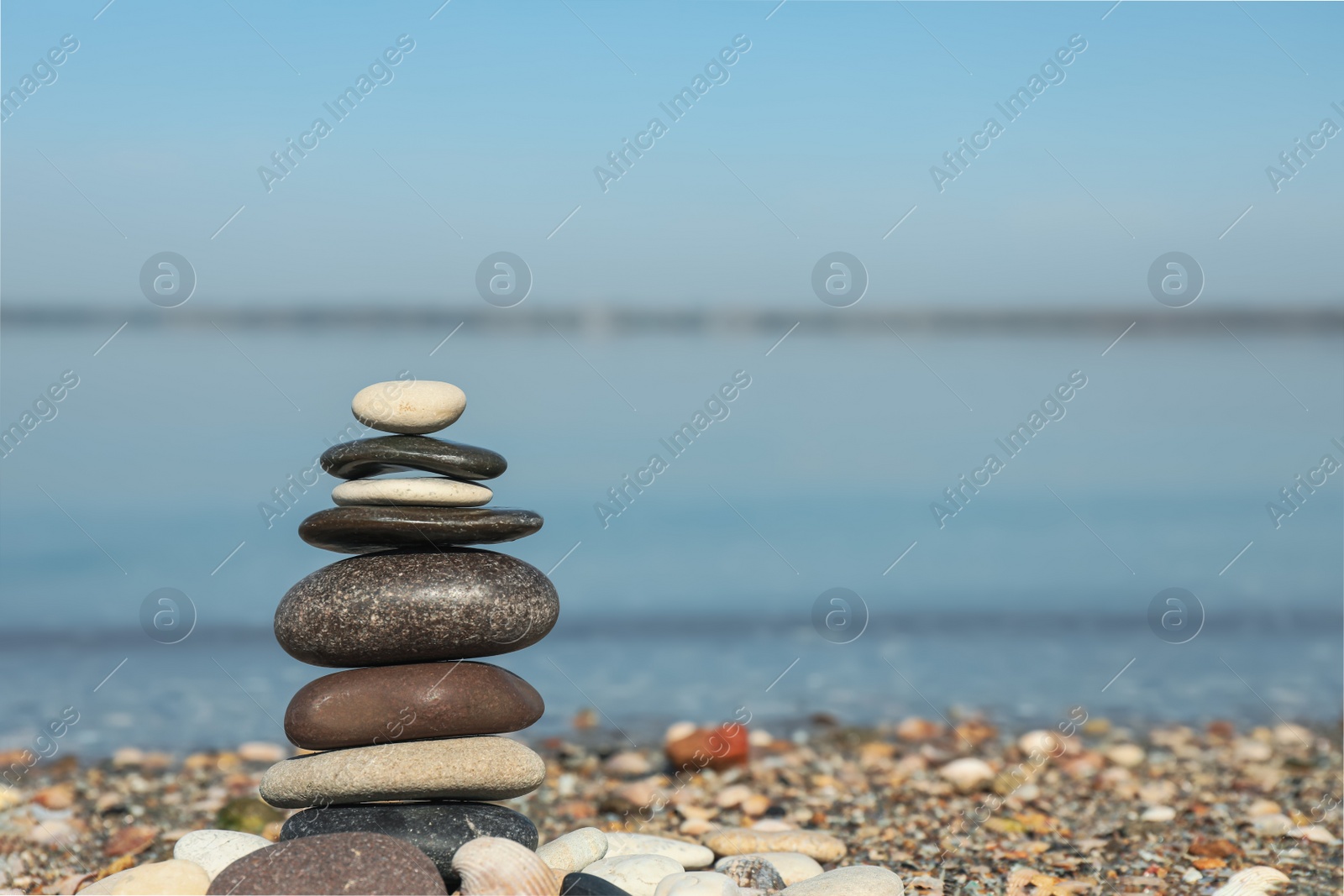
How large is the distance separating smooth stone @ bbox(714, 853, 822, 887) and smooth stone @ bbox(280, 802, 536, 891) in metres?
1.01

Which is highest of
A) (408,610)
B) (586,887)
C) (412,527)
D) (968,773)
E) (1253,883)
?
(412,527)

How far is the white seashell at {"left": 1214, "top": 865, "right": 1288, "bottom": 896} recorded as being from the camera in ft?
15.2

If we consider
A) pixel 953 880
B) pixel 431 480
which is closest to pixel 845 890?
pixel 953 880

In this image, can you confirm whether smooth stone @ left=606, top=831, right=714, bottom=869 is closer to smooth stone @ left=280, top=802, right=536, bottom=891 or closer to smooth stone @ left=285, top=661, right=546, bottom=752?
smooth stone @ left=280, top=802, right=536, bottom=891

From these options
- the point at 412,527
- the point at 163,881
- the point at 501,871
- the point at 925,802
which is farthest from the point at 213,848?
the point at 925,802

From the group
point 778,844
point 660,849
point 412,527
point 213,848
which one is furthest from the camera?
point 778,844

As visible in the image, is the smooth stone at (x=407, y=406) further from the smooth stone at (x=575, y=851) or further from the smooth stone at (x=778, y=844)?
the smooth stone at (x=778, y=844)

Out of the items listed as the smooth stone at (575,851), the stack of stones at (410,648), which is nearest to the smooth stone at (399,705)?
the stack of stones at (410,648)

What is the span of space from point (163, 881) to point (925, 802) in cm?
412

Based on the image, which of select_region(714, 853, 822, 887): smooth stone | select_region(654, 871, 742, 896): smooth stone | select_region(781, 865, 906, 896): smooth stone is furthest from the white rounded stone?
select_region(714, 853, 822, 887): smooth stone

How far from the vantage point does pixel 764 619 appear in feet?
35.7

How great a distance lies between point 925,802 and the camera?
627 centimetres

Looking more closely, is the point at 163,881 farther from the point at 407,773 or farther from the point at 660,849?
the point at 660,849

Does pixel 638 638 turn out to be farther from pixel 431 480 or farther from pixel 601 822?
pixel 431 480
